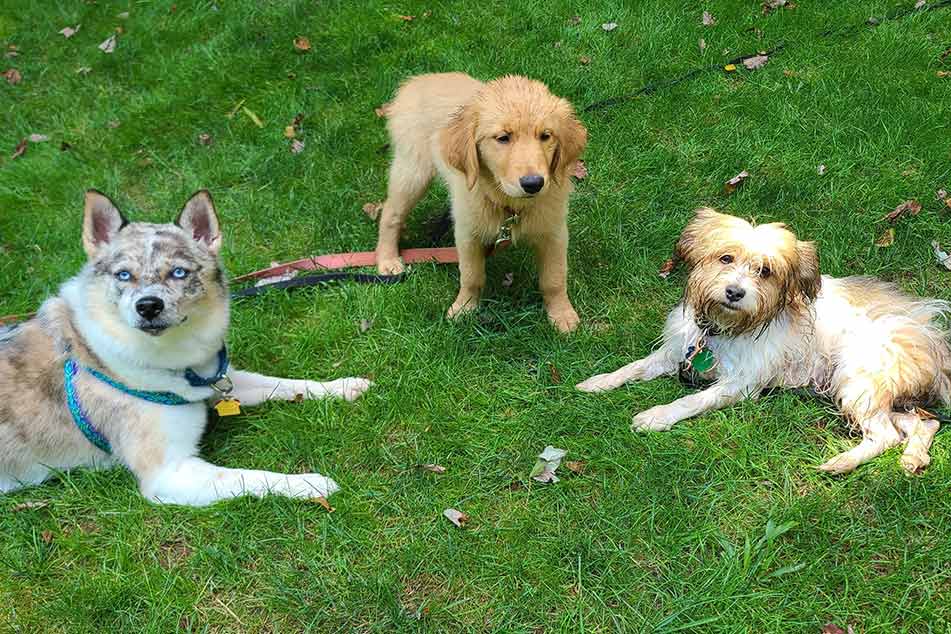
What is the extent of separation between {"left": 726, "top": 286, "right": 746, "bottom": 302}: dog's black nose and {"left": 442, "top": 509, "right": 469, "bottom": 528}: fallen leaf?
151 centimetres

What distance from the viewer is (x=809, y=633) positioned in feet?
8.10

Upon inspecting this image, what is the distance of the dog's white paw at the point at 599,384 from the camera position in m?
3.44

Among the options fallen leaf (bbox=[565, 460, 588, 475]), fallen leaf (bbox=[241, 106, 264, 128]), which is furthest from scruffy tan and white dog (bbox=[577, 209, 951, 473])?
fallen leaf (bbox=[241, 106, 264, 128])

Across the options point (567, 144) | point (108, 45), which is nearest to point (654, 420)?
point (567, 144)

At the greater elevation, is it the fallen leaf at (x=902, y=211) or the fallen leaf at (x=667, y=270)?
the fallen leaf at (x=902, y=211)

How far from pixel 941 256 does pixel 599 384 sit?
2.32 m

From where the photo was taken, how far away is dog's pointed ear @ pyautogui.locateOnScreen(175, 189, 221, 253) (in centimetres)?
306

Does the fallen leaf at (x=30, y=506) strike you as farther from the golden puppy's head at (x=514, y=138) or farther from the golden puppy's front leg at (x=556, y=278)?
the golden puppy's front leg at (x=556, y=278)

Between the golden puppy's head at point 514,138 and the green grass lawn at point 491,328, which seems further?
the golden puppy's head at point 514,138

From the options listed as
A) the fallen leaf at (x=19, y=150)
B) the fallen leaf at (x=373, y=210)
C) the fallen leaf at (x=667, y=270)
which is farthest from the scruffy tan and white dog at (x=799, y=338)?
the fallen leaf at (x=19, y=150)

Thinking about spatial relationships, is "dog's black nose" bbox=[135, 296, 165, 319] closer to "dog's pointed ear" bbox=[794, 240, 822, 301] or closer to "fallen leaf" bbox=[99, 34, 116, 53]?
"dog's pointed ear" bbox=[794, 240, 822, 301]

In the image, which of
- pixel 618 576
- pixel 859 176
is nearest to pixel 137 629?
pixel 618 576

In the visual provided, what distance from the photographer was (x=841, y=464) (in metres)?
2.94

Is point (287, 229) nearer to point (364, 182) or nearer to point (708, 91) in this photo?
point (364, 182)
